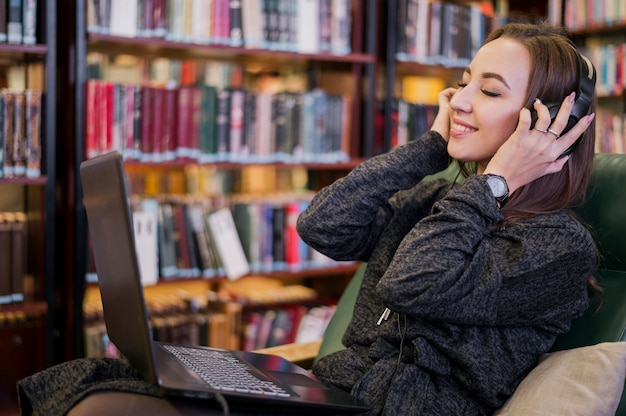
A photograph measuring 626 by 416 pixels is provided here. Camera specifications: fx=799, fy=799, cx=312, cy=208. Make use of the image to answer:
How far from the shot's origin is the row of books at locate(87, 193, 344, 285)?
8.89 feet

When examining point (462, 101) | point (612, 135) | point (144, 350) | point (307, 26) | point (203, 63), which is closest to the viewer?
point (144, 350)

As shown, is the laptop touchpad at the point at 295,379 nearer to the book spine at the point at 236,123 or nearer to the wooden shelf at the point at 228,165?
the wooden shelf at the point at 228,165

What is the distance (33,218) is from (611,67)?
2650mm

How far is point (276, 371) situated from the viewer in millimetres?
1422

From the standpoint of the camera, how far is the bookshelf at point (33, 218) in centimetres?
253

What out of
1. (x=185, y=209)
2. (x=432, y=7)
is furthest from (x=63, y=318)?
(x=432, y=7)

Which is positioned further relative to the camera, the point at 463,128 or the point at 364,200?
the point at 364,200

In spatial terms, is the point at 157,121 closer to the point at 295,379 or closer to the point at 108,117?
the point at 108,117

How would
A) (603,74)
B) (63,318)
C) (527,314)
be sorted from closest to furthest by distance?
(527,314)
(63,318)
(603,74)

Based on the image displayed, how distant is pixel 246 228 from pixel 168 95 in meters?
0.56

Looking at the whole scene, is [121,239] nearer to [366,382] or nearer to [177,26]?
[366,382]

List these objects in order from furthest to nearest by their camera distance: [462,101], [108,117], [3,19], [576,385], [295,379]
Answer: [108,117]
[3,19]
[462,101]
[295,379]
[576,385]

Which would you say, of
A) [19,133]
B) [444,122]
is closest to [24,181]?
[19,133]

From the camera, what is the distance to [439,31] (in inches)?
134
